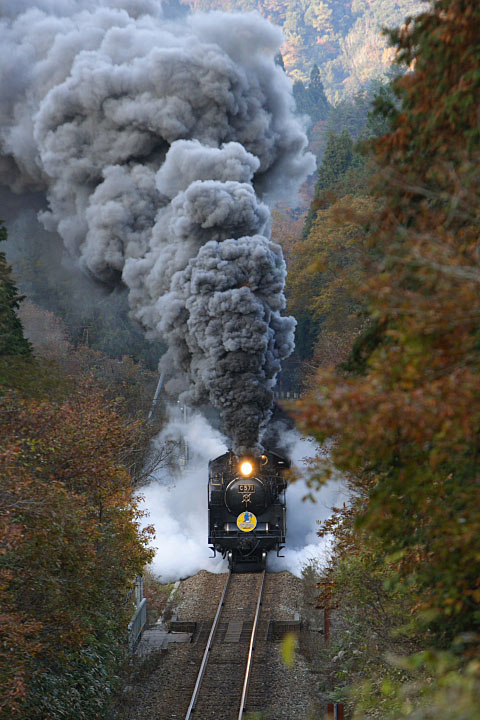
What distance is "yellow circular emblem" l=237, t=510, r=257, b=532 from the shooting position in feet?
56.2

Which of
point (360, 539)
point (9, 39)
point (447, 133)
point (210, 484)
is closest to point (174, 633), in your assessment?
point (210, 484)

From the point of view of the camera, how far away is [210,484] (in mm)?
17438

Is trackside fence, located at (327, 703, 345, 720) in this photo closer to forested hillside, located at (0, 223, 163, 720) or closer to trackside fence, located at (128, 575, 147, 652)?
forested hillside, located at (0, 223, 163, 720)

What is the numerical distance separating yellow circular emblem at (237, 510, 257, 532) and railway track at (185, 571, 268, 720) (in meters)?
1.56

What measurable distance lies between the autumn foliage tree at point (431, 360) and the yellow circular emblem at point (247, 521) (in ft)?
35.2

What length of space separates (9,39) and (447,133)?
2731 centimetres

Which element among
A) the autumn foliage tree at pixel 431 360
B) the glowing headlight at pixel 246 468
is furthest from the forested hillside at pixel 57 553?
the autumn foliage tree at pixel 431 360

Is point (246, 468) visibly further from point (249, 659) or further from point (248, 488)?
point (249, 659)

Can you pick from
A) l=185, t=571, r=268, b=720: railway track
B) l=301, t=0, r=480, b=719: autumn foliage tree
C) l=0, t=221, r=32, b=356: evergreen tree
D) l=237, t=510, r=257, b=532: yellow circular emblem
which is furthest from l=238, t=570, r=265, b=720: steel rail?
l=0, t=221, r=32, b=356: evergreen tree

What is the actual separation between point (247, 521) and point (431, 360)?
13.5 meters

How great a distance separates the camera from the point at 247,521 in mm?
17203

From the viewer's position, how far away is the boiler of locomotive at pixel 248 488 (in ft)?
55.3

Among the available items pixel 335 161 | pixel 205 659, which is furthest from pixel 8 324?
pixel 335 161

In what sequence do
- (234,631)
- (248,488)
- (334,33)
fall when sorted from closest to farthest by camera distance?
(234,631) < (248,488) < (334,33)
